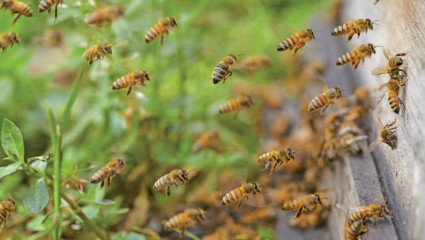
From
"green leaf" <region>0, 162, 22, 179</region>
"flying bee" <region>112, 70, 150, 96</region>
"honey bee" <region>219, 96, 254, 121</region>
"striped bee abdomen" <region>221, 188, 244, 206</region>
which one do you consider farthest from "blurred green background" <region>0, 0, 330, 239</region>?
"striped bee abdomen" <region>221, 188, 244, 206</region>

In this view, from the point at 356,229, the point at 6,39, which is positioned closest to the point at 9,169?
the point at 6,39

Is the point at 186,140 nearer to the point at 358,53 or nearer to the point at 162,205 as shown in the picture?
the point at 162,205

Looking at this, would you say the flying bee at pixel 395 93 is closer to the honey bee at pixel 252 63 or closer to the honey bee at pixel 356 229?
the honey bee at pixel 356 229

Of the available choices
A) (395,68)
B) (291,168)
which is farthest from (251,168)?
(395,68)

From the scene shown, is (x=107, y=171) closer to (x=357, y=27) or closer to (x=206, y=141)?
(x=206, y=141)

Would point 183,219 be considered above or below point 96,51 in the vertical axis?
below

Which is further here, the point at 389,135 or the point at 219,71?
the point at 219,71
